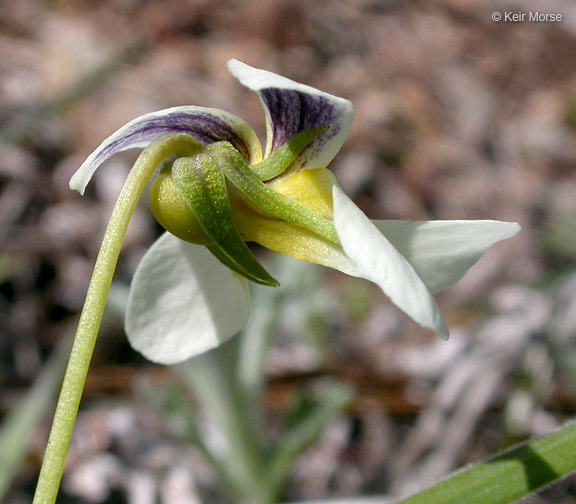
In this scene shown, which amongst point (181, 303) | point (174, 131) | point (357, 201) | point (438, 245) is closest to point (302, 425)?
point (181, 303)

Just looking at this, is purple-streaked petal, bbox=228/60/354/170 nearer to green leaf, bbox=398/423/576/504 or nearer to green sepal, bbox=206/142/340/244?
green sepal, bbox=206/142/340/244

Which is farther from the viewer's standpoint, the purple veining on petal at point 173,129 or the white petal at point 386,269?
the purple veining on petal at point 173,129

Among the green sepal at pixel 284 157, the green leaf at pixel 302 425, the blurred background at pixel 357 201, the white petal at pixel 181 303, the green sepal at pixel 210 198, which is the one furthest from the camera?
the blurred background at pixel 357 201

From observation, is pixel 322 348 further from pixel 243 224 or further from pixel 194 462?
pixel 243 224

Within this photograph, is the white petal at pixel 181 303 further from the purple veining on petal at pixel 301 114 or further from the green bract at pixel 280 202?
the purple veining on petal at pixel 301 114

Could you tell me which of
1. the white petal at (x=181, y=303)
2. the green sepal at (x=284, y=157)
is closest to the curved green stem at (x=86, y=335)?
the green sepal at (x=284, y=157)

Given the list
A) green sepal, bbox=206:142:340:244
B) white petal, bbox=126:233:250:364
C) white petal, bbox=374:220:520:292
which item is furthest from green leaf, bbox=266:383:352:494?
green sepal, bbox=206:142:340:244
